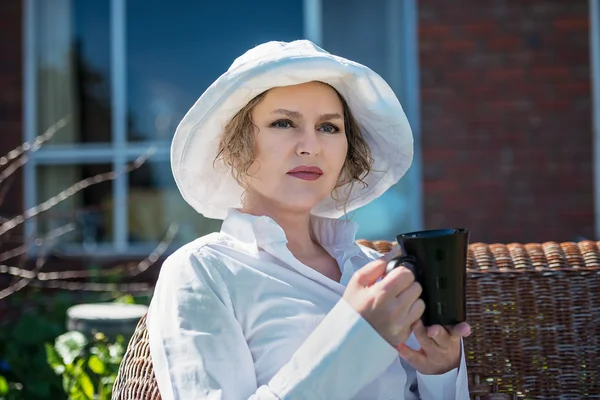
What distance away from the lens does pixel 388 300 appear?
1333 millimetres

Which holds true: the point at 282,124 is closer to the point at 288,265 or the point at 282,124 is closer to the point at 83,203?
the point at 288,265

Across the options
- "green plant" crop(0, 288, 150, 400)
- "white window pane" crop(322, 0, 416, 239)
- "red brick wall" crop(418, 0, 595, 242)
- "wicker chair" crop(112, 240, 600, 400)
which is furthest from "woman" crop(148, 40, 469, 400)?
"white window pane" crop(322, 0, 416, 239)

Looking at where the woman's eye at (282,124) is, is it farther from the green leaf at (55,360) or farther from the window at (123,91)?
the window at (123,91)

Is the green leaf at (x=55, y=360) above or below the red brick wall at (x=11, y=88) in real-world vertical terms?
below

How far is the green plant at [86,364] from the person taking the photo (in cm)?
247

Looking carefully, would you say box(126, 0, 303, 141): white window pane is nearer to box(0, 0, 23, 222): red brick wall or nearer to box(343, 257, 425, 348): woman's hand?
box(0, 0, 23, 222): red brick wall

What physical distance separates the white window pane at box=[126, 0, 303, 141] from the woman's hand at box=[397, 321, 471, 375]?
384cm

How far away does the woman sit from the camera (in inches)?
53.9

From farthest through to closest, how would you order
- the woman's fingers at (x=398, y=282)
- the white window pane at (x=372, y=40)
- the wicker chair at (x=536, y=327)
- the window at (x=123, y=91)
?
the window at (x=123, y=91), the white window pane at (x=372, y=40), the wicker chair at (x=536, y=327), the woman's fingers at (x=398, y=282)

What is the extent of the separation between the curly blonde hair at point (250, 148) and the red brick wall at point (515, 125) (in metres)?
2.84

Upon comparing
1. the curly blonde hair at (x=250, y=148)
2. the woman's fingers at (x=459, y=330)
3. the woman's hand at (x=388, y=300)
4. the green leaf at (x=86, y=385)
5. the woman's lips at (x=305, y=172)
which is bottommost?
the green leaf at (x=86, y=385)

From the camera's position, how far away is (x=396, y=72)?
16.3ft

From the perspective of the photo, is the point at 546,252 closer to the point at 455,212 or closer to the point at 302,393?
the point at 302,393

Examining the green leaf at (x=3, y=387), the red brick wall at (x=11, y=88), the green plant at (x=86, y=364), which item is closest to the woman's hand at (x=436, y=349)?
the green plant at (x=86, y=364)
